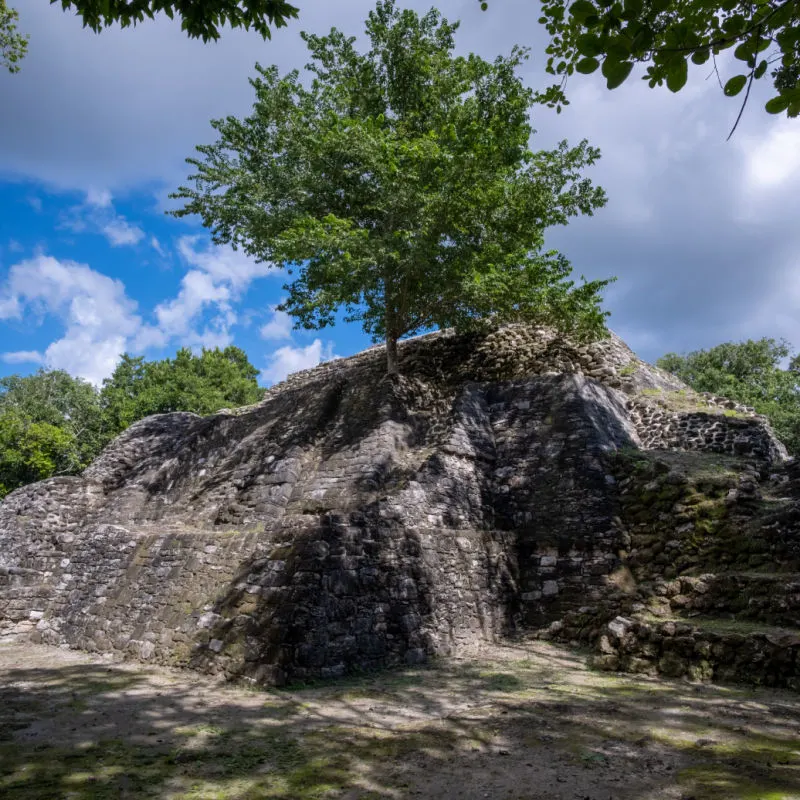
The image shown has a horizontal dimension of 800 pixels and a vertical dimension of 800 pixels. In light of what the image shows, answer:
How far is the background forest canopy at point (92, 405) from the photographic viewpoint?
22562mm

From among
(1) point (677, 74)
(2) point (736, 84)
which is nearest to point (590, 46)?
(1) point (677, 74)

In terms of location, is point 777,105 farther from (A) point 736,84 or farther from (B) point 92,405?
(B) point 92,405

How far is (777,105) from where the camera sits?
2467mm

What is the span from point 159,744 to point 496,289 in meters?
9.19

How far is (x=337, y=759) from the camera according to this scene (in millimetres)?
3729

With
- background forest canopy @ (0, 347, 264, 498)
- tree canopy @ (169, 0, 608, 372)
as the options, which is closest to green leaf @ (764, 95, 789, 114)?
tree canopy @ (169, 0, 608, 372)

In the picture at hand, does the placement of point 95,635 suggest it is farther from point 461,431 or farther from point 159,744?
point 461,431

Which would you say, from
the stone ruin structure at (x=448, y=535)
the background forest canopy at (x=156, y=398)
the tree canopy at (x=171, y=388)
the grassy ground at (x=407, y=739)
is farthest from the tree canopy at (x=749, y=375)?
the tree canopy at (x=171, y=388)

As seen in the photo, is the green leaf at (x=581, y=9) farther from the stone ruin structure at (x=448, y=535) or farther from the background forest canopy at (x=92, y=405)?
the background forest canopy at (x=92, y=405)

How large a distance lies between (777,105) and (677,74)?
478 millimetres

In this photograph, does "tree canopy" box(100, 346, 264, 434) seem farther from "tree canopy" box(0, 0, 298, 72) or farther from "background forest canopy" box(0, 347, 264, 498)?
"tree canopy" box(0, 0, 298, 72)

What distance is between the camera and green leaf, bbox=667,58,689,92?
2.46 meters

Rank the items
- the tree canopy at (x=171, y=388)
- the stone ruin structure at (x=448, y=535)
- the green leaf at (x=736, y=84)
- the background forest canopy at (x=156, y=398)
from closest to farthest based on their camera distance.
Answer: the green leaf at (x=736, y=84) < the stone ruin structure at (x=448, y=535) < the background forest canopy at (x=156, y=398) < the tree canopy at (x=171, y=388)

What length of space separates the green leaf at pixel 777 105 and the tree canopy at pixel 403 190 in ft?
27.4
